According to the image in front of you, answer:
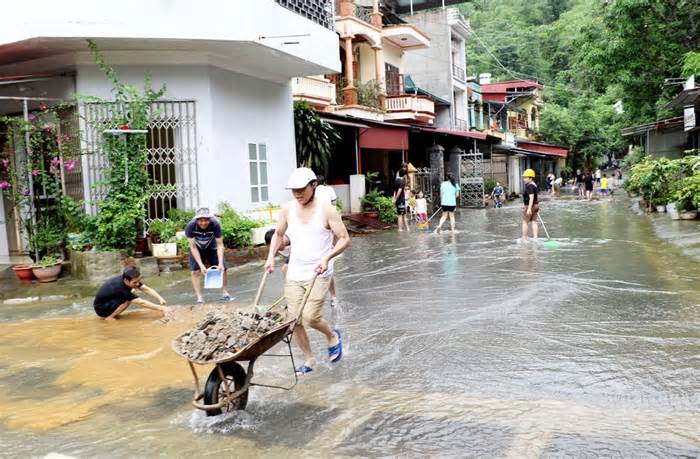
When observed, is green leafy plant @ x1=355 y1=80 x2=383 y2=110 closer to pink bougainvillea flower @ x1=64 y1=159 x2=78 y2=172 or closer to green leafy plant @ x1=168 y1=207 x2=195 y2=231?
green leafy plant @ x1=168 y1=207 x2=195 y2=231

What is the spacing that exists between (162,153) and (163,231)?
75.7 inches

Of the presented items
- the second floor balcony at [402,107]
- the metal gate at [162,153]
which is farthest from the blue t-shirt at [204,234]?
the second floor balcony at [402,107]

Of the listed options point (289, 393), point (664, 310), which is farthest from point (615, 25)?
point (289, 393)

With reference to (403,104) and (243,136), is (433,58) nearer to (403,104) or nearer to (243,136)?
(403,104)

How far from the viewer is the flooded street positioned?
14.1ft

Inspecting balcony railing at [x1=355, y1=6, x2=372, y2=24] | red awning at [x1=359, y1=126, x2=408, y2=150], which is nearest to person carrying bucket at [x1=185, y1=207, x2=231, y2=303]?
red awning at [x1=359, y1=126, x2=408, y2=150]

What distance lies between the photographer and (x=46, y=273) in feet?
38.4

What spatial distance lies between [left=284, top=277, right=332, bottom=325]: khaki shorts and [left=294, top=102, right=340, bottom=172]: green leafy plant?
1172 cm

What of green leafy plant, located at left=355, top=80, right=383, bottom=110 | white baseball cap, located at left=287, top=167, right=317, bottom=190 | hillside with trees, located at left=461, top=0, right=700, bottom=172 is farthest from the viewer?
green leafy plant, located at left=355, top=80, right=383, bottom=110

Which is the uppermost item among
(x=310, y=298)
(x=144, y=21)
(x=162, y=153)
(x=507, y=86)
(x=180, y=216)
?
(x=507, y=86)

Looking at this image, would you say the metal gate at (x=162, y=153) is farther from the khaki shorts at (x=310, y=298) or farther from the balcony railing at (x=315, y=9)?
the khaki shorts at (x=310, y=298)

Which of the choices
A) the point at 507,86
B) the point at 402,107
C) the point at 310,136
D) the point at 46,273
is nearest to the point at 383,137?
the point at 310,136

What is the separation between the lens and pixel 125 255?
1184 centimetres

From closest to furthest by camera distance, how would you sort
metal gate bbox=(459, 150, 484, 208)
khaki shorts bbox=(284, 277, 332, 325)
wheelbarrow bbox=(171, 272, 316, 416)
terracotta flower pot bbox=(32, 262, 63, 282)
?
1. wheelbarrow bbox=(171, 272, 316, 416)
2. khaki shorts bbox=(284, 277, 332, 325)
3. terracotta flower pot bbox=(32, 262, 63, 282)
4. metal gate bbox=(459, 150, 484, 208)
